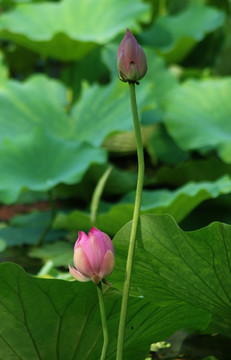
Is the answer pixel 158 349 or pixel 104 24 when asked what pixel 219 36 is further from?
pixel 158 349

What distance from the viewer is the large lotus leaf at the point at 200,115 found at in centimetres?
229

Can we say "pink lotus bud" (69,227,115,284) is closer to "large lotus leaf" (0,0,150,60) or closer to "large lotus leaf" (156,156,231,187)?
"large lotus leaf" (156,156,231,187)

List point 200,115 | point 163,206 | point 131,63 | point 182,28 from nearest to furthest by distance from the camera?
point 131,63, point 163,206, point 200,115, point 182,28

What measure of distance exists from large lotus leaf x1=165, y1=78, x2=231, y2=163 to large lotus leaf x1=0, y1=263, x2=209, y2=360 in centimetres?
119

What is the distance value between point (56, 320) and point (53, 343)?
0.04 meters

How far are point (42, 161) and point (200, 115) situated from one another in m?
0.57

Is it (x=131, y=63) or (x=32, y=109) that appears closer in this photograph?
(x=131, y=63)

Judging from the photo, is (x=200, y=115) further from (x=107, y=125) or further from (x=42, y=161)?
(x=42, y=161)

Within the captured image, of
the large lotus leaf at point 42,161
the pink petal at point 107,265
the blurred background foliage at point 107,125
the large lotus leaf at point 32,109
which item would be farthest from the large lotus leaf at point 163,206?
the pink petal at point 107,265

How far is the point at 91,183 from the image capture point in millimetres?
2424

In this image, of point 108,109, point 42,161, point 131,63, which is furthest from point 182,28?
point 131,63

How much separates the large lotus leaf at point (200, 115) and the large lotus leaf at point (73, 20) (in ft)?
1.78

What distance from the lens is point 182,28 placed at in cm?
340

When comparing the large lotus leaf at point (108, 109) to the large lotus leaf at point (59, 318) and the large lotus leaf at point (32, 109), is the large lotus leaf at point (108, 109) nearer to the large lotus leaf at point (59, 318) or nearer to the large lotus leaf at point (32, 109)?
the large lotus leaf at point (32, 109)
